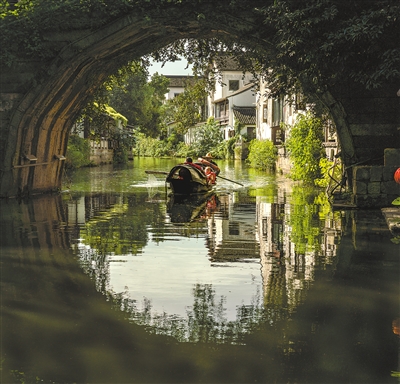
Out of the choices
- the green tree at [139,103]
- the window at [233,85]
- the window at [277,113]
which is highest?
the window at [233,85]

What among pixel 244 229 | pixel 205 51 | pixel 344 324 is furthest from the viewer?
pixel 205 51

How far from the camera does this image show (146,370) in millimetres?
4668

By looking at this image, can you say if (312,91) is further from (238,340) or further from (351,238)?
(238,340)

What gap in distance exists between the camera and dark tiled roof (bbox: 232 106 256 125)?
64500 millimetres

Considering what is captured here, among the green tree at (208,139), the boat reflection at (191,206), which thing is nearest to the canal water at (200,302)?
the boat reflection at (191,206)

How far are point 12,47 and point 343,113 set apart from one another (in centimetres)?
851

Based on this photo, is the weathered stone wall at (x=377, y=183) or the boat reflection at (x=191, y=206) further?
the weathered stone wall at (x=377, y=183)

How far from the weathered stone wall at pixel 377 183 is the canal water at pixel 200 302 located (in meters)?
2.95

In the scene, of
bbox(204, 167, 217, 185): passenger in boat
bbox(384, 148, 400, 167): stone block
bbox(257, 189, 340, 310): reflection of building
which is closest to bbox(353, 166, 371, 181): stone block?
bbox(384, 148, 400, 167): stone block

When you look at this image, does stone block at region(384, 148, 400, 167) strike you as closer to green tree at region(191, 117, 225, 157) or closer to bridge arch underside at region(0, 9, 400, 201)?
bridge arch underside at region(0, 9, 400, 201)

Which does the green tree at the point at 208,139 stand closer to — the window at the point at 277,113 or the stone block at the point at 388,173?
the window at the point at 277,113

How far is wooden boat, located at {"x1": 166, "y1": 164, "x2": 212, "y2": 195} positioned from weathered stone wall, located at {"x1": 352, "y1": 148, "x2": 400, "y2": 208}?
7388mm

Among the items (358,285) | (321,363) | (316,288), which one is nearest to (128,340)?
(321,363)

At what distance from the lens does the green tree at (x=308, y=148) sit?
26562mm
